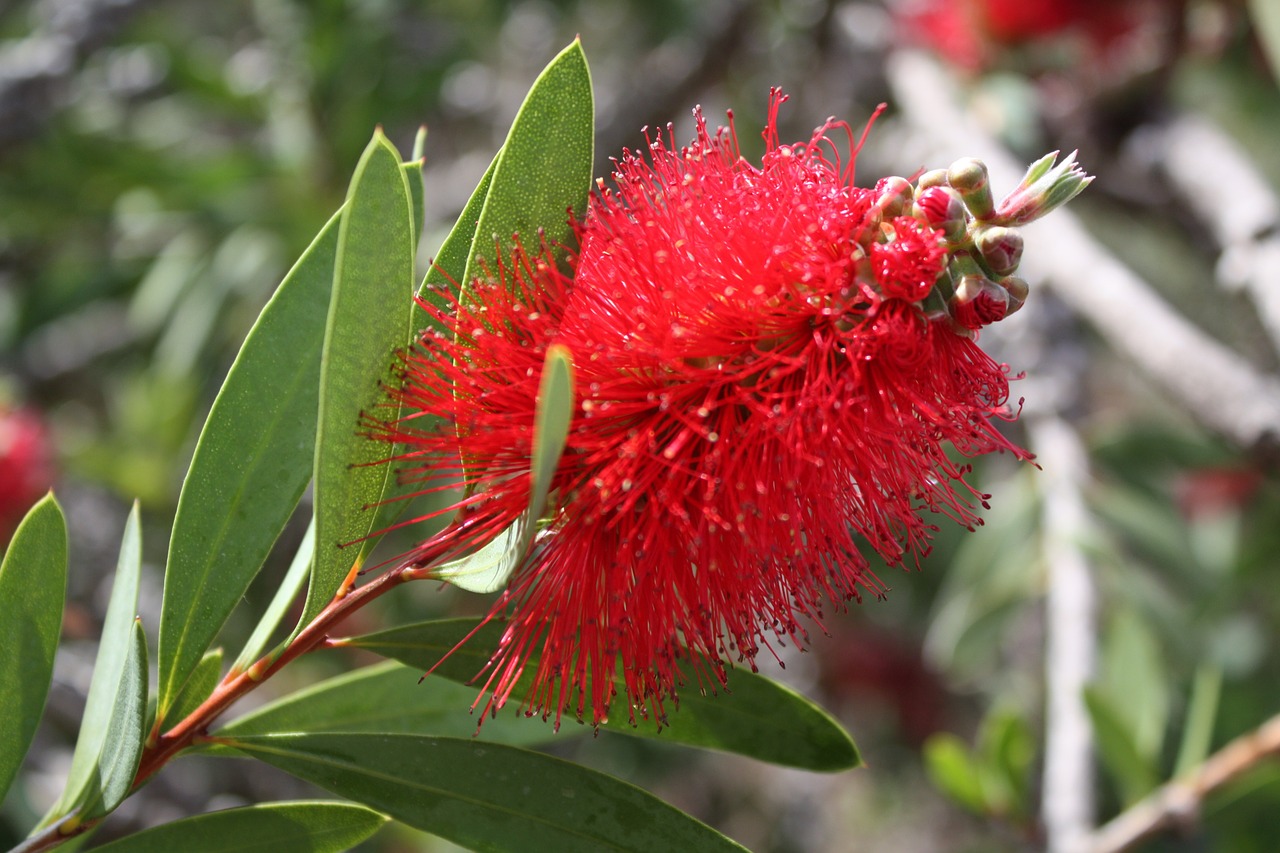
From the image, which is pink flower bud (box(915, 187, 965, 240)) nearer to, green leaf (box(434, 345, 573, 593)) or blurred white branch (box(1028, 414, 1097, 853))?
green leaf (box(434, 345, 573, 593))

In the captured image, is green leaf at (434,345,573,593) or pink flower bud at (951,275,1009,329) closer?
green leaf at (434,345,573,593)

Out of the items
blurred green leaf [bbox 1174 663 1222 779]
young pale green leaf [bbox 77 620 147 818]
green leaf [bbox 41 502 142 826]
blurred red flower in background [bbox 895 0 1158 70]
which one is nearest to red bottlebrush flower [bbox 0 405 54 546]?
green leaf [bbox 41 502 142 826]

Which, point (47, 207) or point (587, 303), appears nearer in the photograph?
point (587, 303)

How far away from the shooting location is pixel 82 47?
2.32 meters

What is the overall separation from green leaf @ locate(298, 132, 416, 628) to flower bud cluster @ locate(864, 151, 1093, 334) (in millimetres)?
372

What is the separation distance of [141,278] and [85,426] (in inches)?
47.1

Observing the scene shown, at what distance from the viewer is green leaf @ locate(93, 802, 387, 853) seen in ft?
2.66

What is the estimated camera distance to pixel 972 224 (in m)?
0.86

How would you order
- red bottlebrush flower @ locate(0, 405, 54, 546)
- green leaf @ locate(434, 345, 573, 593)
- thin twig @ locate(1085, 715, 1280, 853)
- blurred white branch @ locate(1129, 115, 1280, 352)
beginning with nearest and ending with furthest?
green leaf @ locate(434, 345, 573, 593)
thin twig @ locate(1085, 715, 1280, 853)
blurred white branch @ locate(1129, 115, 1280, 352)
red bottlebrush flower @ locate(0, 405, 54, 546)

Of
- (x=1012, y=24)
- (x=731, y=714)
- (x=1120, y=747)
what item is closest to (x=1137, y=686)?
(x=1120, y=747)

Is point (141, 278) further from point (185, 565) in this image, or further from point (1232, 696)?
point (1232, 696)

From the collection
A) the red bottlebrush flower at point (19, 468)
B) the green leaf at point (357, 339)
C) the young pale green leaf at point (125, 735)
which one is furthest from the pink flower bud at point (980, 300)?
the red bottlebrush flower at point (19, 468)

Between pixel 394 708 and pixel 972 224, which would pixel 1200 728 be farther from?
pixel 394 708

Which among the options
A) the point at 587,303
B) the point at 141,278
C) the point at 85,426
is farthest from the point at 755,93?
the point at 587,303
